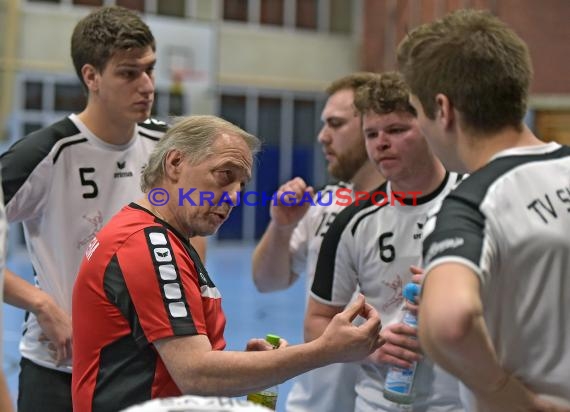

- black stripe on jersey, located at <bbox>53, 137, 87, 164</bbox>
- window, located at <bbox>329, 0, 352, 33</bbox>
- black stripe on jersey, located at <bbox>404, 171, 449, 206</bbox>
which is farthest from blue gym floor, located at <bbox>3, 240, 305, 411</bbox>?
window, located at <bbox>329, 0, 352, 33</bbox>

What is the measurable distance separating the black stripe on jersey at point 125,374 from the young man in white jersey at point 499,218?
0.77 meters

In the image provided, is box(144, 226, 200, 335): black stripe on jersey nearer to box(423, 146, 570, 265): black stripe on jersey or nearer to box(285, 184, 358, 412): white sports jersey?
box(423, 146, 570, 265): black stripe on jersey

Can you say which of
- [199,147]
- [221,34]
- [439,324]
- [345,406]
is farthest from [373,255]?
[221,34]

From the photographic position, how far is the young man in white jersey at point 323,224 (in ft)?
11.0

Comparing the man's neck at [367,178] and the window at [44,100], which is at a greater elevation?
the man's neck at [367,178]

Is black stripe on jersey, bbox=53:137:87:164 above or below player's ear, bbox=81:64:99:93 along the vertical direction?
below

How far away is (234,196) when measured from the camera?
88.0 inches

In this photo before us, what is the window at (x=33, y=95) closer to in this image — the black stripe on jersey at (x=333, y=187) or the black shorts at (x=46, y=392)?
the black stripe on jersey at (x=333, y=187)

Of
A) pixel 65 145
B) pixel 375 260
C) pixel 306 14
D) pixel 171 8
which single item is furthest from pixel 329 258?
pixel 306 14

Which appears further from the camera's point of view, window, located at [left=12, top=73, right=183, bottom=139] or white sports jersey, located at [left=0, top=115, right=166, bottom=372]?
window, located at [left=12, top=73, right=183, bottom=139]

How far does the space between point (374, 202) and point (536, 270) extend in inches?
53.6

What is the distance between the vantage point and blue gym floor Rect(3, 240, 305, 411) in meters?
7.97

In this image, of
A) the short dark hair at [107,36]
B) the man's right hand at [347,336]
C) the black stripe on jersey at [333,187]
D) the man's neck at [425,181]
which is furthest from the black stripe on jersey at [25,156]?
the man's right hand at [347,336]

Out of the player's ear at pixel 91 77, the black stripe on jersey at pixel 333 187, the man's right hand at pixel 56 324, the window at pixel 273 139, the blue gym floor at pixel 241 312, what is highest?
the player's ear at pixel 91 77
